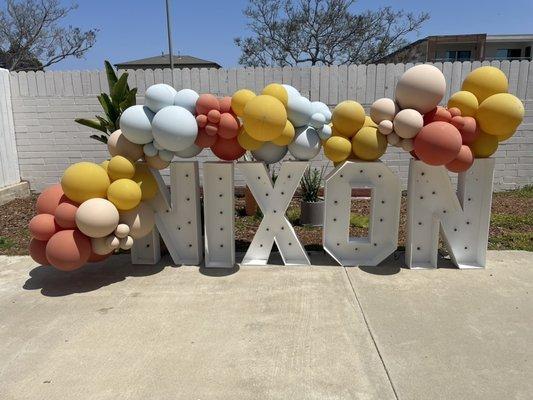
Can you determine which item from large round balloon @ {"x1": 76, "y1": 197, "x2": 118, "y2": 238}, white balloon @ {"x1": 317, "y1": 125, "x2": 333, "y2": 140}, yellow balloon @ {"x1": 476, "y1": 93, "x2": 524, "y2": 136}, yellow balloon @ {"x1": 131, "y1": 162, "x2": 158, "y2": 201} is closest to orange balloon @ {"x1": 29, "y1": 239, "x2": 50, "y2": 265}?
large round balloon @ {"x1": 76, "y1": 197, "x2": 118, "y2": 238}

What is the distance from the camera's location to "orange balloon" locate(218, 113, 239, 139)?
4.16m

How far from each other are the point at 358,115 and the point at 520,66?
531 centimetres

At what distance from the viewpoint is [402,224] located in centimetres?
637

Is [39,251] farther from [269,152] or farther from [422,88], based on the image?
[422,88]

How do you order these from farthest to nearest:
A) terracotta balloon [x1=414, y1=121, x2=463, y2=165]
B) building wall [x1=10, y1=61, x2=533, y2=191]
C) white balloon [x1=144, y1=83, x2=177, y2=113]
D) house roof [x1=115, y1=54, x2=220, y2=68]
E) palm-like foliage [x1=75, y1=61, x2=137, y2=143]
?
house roof [x1=115, y1=54, x2=220, y2=68] < building wall [x1=10, y1=61, x2=533, y2=191] < palm-like foliage [x1=75, y1=61, x2=137, y2=143] < white balloon [x1=144, y1=83, x2=177, y2=113] < terracotta balloon [x1=414, y1=121, x2=463, y2=165]

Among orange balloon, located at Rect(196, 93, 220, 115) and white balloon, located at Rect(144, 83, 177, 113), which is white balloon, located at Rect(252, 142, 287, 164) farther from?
white balloon, located at Rect(144, 83, 177, 113)

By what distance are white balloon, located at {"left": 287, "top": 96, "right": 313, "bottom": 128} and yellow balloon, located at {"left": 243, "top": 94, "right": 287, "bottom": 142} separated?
0.21m

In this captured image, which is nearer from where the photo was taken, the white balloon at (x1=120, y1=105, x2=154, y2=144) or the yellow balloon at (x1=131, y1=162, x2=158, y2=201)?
the white balloon at (x1=120, y1=105, x2=154, y2=144)

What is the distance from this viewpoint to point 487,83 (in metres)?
4.19

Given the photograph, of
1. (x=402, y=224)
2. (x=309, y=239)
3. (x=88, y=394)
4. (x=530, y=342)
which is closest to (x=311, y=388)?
(x=88, y=394)

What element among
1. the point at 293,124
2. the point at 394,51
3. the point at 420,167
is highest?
the point at 394,51

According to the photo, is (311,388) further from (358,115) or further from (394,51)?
(394,51)

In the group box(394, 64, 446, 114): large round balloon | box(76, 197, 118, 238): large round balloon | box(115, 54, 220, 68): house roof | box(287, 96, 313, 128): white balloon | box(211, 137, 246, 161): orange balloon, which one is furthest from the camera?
box(115, 54, 220, 68): house roof

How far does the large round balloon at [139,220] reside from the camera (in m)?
4.14
